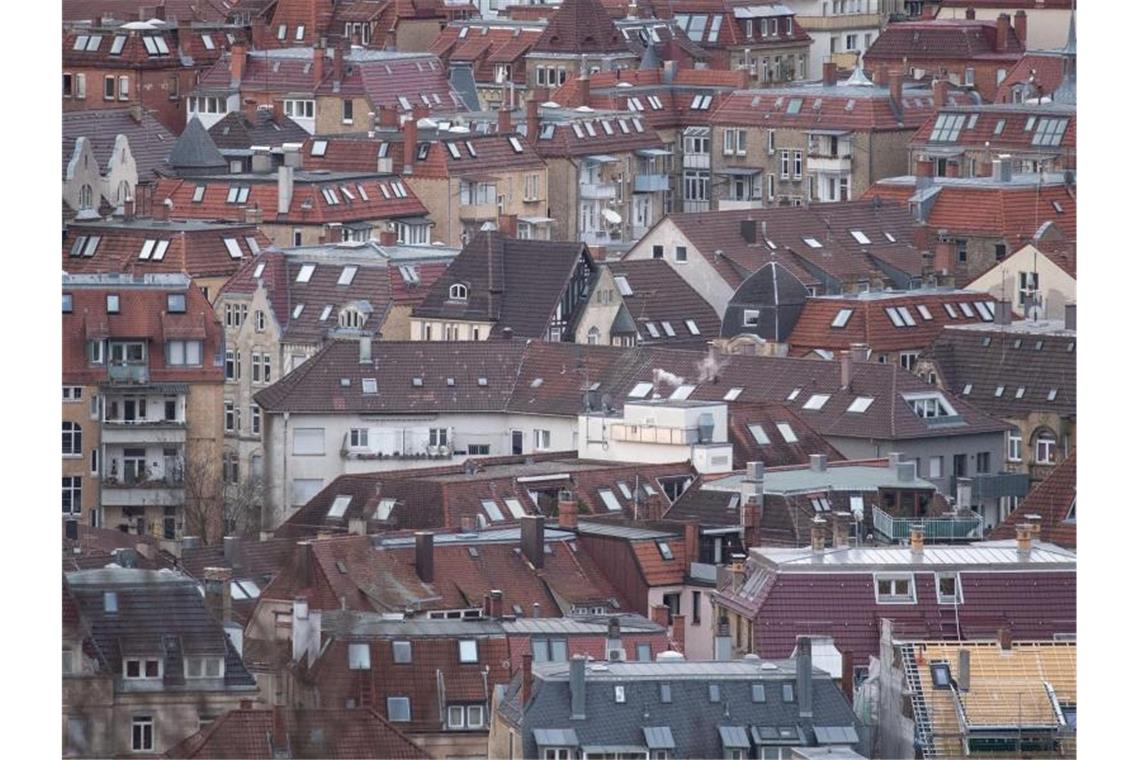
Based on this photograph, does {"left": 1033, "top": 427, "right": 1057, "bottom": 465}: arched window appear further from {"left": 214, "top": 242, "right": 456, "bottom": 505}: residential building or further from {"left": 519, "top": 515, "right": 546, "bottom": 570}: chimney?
{"left": 519, "top": 515, "right": 546, "bottom": 570}: chimney

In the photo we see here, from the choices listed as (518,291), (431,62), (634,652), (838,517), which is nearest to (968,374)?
(518,291)

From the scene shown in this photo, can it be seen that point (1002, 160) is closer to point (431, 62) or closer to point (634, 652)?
point (431, 62)

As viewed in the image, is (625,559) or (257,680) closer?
(257,680)

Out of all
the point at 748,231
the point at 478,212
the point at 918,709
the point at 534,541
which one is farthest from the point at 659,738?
the point at 478,212

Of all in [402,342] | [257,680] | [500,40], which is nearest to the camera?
[257,680]

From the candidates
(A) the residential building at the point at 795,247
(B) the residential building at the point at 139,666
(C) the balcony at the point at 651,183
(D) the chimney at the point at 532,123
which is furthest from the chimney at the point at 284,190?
Result: (B) the residential building at the point at 139,666

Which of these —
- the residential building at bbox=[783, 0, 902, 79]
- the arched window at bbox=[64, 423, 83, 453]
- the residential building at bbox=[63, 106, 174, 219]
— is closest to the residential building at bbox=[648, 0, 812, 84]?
the residential building at bbox=[783, 0, 902, 79]
